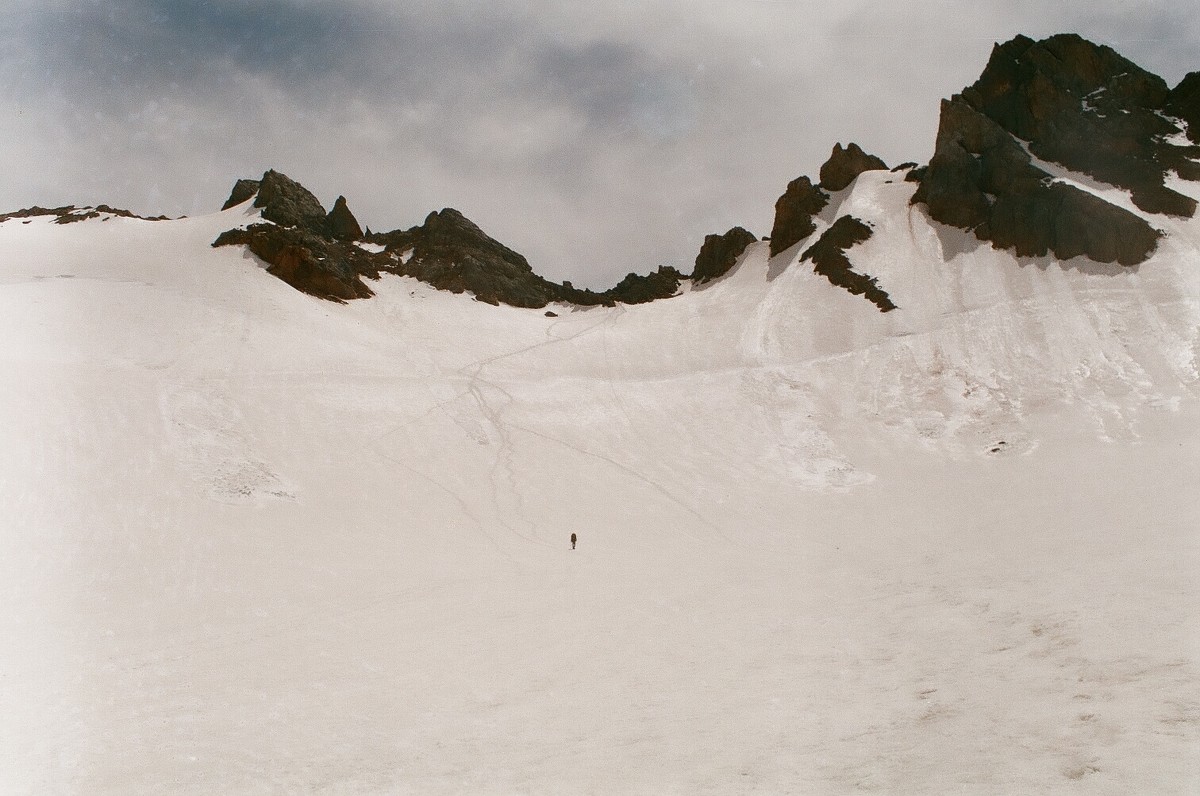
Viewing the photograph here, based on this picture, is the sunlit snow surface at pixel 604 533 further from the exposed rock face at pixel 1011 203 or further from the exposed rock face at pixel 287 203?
the exposed rock face at pixel 287 203

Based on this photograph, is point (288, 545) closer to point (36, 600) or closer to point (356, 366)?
point (36, 600)

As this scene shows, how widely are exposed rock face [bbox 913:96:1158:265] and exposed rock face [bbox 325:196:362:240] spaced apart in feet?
A: 150

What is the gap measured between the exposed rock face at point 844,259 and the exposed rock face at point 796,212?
452 cm

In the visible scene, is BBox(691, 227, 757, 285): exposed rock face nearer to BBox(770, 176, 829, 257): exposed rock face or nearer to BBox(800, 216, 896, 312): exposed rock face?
BBox(770, 176, 829, 257): exposed rock face

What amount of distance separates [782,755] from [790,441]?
948 inches

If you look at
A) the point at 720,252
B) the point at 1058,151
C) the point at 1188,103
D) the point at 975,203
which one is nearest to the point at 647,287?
the point at 720,252

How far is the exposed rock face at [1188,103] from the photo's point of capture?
165ft

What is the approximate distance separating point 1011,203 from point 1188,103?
18687 millimetres

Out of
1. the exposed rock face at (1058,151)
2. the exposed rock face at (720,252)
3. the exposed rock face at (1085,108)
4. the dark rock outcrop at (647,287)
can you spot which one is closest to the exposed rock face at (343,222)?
the dark rock outcrop at (647,287)

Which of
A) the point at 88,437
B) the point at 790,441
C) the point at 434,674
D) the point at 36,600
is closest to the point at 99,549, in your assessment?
the point at 36,600

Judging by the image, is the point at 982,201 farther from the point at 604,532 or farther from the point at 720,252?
the point at 604,532

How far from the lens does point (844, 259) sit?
47156 mm

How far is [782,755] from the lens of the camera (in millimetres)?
8609

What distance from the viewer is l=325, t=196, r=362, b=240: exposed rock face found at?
6262 cm
